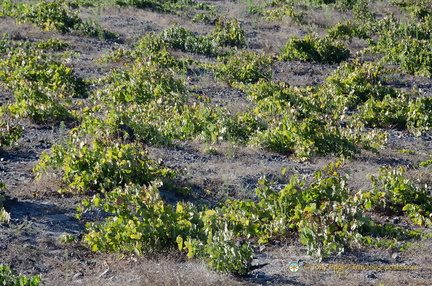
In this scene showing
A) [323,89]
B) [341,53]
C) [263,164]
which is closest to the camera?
[263,164]

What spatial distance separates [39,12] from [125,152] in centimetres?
855

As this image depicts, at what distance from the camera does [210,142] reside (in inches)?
342

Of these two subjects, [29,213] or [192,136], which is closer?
[29,213]

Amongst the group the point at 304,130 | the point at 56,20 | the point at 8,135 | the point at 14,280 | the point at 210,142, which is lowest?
the point at 210,142

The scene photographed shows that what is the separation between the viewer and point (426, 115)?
33.2 feet

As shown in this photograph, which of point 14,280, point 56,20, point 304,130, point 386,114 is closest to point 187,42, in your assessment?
point 56,20

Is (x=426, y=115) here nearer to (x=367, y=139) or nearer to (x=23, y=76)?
(x=367, y=139)

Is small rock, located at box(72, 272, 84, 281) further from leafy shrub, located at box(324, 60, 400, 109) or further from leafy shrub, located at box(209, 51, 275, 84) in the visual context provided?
leafy shrub, located at box(209, 51, 275, 84)

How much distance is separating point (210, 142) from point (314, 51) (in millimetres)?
5889

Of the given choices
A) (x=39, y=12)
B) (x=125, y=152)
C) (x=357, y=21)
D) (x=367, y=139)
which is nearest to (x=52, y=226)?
(x=125, y=152)

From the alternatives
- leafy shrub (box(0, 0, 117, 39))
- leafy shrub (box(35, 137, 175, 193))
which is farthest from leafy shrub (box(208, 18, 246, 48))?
leafy shrub (box(35, 137, 175, 193))

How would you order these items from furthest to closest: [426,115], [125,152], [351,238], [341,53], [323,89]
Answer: [341,53] < [323,89] < [426,115] < [125,152] < [351,238]

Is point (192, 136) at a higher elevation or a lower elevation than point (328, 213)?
lower

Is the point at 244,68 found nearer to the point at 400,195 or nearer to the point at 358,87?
the point at 358,87
